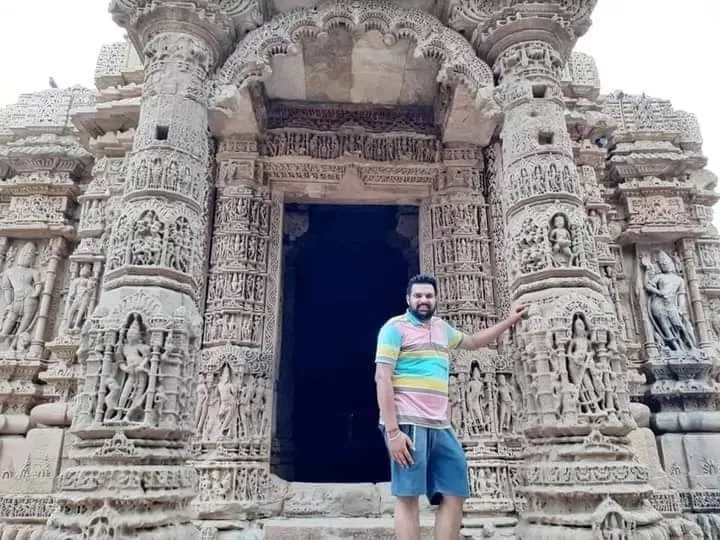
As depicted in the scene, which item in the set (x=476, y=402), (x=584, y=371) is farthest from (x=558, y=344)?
(x=476, y=402)

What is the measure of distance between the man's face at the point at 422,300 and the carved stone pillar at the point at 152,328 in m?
1.89

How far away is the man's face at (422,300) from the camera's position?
3479 millimetres

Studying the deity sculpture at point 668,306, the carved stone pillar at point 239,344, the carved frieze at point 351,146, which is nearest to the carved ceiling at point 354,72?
the carved frieze at point 351,146

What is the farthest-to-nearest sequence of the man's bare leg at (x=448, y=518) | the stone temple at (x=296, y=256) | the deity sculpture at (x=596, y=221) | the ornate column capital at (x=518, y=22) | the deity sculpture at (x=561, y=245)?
1. the deity sculpture at (x=596, y=221)
2. the ornate column capital at (x=518, y=22)
3. the deity sculpture at (x=561, y=245)
4. the stone temple at (x=296, y=256)
5. the man's bare leg at (x=448, y=518)

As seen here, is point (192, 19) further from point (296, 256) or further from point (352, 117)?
point (296, 256)

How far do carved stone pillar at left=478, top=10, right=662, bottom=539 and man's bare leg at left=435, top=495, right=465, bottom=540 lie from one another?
979mm

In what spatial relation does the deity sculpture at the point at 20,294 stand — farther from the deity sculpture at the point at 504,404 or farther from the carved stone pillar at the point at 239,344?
the deity sculpture at the point at 504,404

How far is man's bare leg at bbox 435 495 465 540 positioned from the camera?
3.22 m

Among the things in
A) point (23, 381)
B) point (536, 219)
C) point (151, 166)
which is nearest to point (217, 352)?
point (151, 166)

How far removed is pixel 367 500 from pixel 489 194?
3843 mm

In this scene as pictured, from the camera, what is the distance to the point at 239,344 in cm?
588

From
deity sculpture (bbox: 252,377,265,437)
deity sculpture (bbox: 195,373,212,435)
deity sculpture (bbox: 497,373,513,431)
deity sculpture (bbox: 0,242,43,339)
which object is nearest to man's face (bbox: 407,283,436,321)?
deity sculpture (bbox: 497,373,513,431)

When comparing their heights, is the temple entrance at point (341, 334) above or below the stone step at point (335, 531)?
above

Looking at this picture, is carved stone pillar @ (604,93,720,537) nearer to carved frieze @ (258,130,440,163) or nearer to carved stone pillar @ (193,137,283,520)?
carved frieze @ (258,130,440,163)
